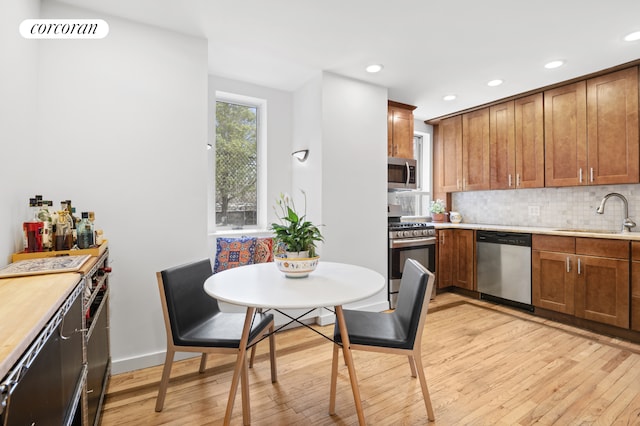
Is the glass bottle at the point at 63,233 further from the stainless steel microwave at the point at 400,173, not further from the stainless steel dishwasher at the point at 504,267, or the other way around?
the stainless steel dishwasher at the point at 504,267

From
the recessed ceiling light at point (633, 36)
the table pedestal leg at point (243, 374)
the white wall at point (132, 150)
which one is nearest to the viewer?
the table pedestal leg at point (243, 374)

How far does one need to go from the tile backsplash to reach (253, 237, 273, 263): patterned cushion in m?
3.18

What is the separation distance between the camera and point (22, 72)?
176 centimetres

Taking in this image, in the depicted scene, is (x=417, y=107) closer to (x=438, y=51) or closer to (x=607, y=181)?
(x=438, y=51)

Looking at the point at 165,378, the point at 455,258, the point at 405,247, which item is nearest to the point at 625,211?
the point at 455,258

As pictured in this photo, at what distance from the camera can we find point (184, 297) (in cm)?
185

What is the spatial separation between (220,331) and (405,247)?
2.53m

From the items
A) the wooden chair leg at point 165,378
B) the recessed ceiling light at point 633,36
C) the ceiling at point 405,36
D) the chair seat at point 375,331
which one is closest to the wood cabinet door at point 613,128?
the ceiling at point 405,36

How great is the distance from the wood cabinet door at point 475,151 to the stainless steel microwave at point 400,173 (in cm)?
95

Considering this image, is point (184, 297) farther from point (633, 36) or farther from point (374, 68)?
point (633, 36)

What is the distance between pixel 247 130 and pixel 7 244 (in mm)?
2476

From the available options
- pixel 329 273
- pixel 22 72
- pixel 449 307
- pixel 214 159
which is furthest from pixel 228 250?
pixel 449 307

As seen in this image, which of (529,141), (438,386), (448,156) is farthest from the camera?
(448,156)

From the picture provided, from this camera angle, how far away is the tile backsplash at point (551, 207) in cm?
337
